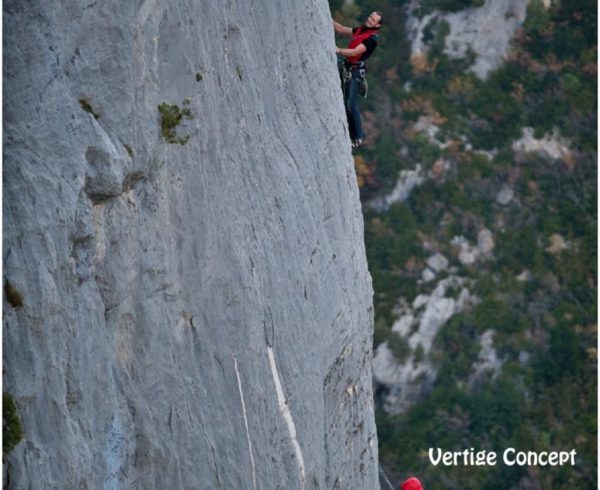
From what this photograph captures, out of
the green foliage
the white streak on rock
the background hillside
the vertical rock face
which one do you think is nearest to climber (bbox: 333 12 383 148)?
the vertical rock face

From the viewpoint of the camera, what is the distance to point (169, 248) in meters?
12.8

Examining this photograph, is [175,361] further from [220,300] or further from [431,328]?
[431,328]

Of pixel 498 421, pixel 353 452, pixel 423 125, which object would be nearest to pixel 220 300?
pixel 353 452

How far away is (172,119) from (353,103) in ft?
23.2

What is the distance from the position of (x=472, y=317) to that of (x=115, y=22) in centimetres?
3193

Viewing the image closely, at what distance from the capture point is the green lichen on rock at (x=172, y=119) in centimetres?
1280

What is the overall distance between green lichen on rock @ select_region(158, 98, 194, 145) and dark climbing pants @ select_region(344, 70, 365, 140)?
6823mm

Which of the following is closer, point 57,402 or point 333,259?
point 57,402

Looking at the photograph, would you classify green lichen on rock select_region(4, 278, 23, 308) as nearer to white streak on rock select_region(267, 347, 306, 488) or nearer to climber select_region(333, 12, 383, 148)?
white streak on rock select_region(267, 347, 306, 488)

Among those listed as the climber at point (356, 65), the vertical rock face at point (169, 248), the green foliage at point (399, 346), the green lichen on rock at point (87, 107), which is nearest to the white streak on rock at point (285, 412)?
the vertical rock face at point (169, 248)

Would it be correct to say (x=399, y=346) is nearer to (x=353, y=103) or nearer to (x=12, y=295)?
(x=353, y=103)

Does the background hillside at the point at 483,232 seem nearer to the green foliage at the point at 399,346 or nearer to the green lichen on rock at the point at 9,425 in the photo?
the green foliage at the point at 399,346

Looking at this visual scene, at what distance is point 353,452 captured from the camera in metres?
16.8

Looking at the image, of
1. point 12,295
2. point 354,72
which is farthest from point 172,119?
point 354,72
